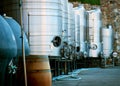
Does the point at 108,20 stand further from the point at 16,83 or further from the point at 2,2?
the point at 16,83

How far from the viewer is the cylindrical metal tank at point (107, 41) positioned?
56.2m

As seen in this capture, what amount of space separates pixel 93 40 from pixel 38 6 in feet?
79.3

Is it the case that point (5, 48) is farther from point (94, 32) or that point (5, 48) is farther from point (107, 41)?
point (107, 41)

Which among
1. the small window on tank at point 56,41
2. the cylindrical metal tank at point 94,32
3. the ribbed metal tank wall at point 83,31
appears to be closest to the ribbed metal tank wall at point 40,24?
the small window on tank at point 56,41

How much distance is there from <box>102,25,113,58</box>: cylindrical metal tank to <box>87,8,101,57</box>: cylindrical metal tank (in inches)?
83.1

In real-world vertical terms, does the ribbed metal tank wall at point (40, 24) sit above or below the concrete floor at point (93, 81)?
above

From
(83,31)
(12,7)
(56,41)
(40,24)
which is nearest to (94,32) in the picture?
(83,31)

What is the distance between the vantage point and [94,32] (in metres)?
53.3

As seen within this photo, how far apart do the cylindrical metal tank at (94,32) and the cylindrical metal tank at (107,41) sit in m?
2.11

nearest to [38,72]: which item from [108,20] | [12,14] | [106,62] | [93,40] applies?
[12,14]

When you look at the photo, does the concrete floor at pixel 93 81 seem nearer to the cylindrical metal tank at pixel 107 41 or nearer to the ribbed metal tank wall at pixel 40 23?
the ribbed metal tank wall at pixel 40 23

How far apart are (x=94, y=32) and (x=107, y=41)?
403cm

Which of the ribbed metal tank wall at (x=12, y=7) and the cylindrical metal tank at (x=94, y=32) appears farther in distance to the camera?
the cylindrical metal tank at (x=94, y=32)

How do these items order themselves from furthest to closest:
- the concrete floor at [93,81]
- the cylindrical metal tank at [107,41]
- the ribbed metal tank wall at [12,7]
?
1. the cylindrical metal tank at [107,41]
2. the ribbed metal tank wall at [12,7]
3. the concrete floor at [93,81]
